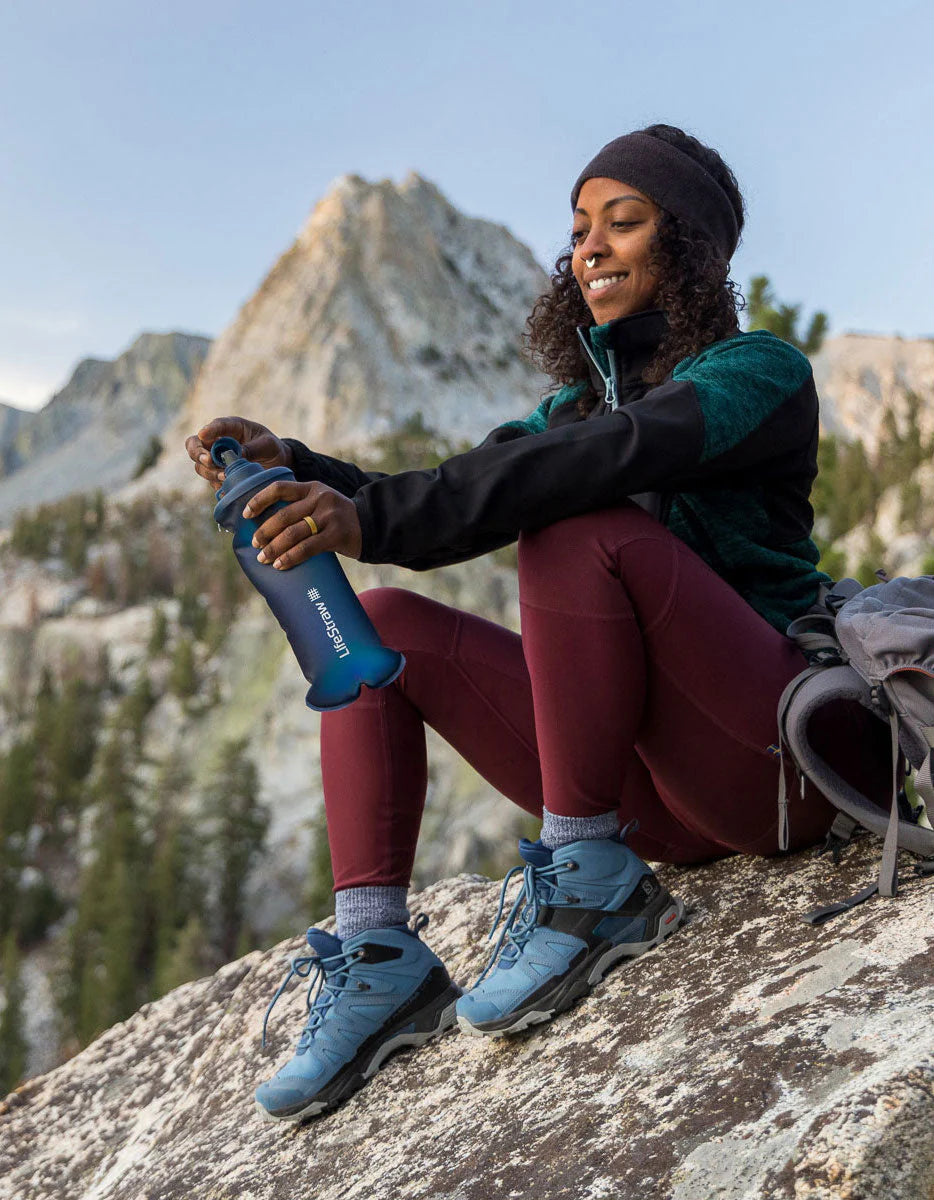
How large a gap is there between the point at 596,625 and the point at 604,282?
0.86 metres

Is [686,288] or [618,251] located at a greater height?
[618,251]

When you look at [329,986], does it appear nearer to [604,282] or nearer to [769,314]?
[604,282]

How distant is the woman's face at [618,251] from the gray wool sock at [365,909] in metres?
1.24

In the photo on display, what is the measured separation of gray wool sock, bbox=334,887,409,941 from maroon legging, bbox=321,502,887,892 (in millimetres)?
21

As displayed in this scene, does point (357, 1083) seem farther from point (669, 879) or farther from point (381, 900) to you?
point (669, 879)

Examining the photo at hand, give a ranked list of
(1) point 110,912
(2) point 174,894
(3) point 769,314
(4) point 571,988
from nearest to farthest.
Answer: (4) point 571,988 → (3) point 769,314 → (1) point 110,912 → (2) point 174,894

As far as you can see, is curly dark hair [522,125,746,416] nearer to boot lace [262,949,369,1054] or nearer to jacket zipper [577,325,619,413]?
jacket zipper [577,325,619,413]

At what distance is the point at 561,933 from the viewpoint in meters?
1.95

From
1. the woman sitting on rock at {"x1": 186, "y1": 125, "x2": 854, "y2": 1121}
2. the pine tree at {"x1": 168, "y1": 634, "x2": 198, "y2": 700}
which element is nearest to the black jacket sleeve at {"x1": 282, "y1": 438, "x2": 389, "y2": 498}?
the woman sitting on rock at {"x1": 186, "y1": 125, "x2": 854, "y2": 1121}

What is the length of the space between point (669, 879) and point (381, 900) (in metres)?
0.65

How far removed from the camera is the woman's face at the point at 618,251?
2.30 metres

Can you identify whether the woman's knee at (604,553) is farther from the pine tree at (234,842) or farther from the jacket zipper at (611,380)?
the pine tree at (234,842)

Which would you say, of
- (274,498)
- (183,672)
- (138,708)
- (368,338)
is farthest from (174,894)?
(274,498)

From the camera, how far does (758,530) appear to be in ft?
6.91
